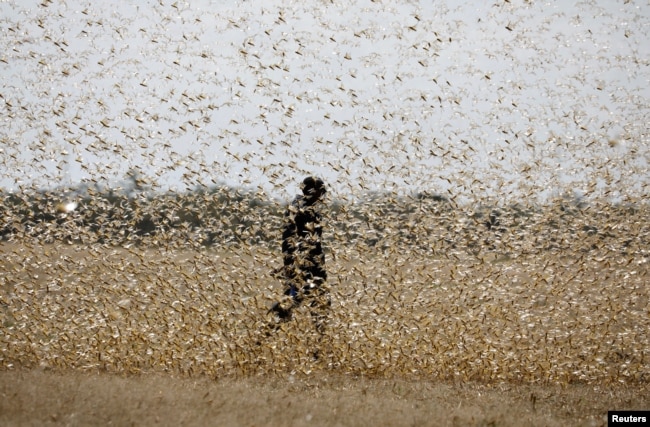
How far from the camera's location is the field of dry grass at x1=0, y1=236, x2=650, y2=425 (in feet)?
31.0

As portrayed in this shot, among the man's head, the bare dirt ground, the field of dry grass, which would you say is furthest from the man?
the bare dirt ground

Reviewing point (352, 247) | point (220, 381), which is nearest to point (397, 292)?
point (352, 247)

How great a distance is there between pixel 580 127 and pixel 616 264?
1.79 m

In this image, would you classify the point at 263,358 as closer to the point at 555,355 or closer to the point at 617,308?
the point at 555,355

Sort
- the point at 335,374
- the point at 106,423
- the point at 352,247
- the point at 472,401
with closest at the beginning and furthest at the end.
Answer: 1. the point at 106,423
2. the point at 472,401
3. the point at 335,374
4. the point at 352,247

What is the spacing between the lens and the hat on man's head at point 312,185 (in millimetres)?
10000

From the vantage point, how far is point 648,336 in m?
10.4

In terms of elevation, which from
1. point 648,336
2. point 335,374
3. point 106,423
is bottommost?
point 106,423

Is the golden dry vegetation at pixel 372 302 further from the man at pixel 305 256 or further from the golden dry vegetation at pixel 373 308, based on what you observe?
the man at pixel 305 256

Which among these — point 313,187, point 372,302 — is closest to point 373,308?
point 372,302

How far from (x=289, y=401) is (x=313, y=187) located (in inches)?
129

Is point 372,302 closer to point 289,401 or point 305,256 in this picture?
point 305,256

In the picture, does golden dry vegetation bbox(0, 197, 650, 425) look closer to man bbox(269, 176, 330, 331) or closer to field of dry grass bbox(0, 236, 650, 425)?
field of dry grass bbox(0, 236, 650, 425)

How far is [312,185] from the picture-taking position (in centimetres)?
1004
